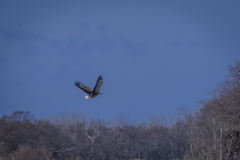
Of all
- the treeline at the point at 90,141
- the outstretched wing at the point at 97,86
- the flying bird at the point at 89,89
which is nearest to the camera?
the outstretched wing at the point at 97,86

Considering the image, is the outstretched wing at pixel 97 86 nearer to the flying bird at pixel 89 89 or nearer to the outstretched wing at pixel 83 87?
the flying bird at pixel 89 89

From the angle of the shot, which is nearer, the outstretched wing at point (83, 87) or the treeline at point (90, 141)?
the outstretched wing at point (83, 87)

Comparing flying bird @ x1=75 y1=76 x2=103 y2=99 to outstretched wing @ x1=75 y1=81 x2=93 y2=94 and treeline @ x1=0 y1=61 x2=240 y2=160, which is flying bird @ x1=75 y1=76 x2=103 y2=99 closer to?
outstretched wing @ x1=75 y1=81 x2=93 y2=94

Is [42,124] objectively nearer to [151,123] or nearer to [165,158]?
[165,158]

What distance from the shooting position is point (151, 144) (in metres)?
47.4

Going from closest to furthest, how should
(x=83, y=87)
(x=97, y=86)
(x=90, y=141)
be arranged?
(x=97, y=86), (x=83, y=87), (x=90, y=141)

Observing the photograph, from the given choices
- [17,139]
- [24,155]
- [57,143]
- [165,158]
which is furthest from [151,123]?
[24,155]

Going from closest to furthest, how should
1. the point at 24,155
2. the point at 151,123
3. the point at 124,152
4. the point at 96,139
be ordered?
the point at 24,155
the point at 124,152
the point at 96,139
the point at 151,123

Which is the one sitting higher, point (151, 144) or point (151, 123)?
point (151, 123)

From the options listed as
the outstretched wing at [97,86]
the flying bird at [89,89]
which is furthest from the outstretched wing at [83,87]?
the outstretched wing at [97,86]

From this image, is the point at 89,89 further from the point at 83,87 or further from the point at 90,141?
the point at 90,141

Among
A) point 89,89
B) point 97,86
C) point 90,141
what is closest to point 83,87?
point 89,89

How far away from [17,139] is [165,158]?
93.4 feet

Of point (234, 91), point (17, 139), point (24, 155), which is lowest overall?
point (24, 155)
